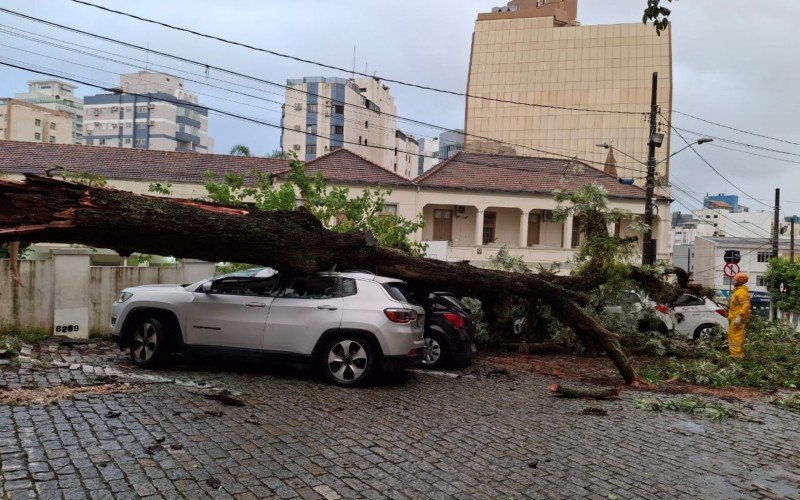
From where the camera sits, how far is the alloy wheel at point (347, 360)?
8.16m

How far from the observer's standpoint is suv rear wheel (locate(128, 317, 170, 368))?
8.72 m

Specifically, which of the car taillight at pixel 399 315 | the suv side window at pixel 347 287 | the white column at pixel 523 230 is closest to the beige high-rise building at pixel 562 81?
the white column at pixel 523 230

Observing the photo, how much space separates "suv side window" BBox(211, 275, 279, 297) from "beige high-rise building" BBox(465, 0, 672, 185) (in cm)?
5181

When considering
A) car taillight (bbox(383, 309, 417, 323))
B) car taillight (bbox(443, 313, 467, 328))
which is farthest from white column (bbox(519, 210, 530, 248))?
car taillight (bbox(383, 309, 417, 323))

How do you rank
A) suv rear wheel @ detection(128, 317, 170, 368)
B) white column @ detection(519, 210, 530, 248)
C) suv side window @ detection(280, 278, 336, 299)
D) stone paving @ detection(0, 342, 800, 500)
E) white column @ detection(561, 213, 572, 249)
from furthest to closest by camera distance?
white column @ detection(561, 213, 572, 249) < white column @ detection(519, 210, 530, 248) < suv rear wheel @ detection(128, 317, 170, 368) < suv side window @ detection(280, 278, 336, 299) < stone paving @ detection(0, 342, 800, 500)

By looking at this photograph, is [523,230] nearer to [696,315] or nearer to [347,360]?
[696,315]

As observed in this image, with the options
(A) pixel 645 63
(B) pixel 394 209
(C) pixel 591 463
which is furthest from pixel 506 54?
(C) pixel 591 463

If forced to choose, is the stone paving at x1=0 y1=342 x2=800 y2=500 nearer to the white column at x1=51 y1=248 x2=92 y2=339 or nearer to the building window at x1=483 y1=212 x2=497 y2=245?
the white column at x1=51 y1=248 x2=92 y2=339

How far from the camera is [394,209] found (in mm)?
35906

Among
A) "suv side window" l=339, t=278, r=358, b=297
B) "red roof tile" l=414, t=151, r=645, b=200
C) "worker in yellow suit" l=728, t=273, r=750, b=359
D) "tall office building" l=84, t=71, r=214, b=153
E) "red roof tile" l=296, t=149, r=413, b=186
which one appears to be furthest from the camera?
"tall office building" l=84, t=71, r=214, b=153

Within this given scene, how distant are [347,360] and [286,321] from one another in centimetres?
97

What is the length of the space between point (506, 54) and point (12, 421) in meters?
64.2

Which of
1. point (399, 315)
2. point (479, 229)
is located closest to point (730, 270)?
point (479, 229)

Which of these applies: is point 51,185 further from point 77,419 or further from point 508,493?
point 508,493
